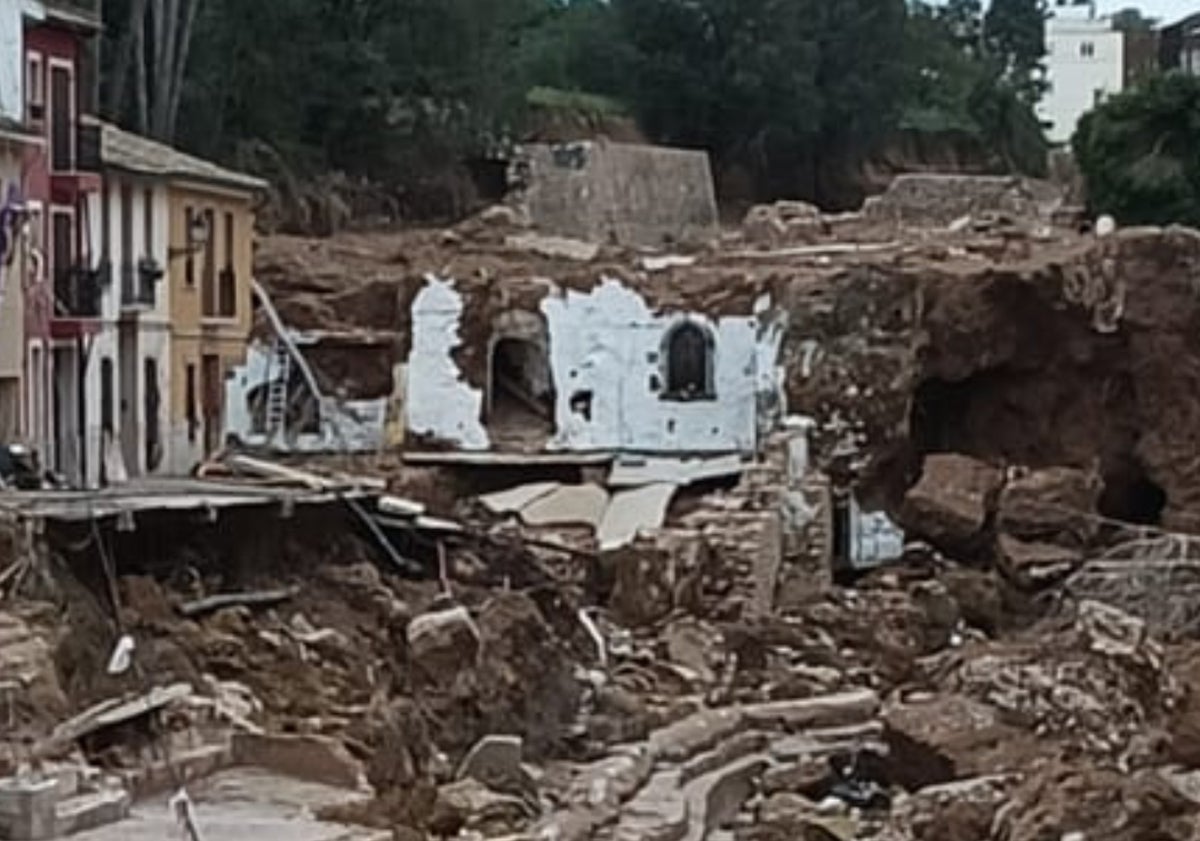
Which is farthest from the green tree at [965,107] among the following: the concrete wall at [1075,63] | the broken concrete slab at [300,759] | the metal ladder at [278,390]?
the broken concrete slab at [300,759]

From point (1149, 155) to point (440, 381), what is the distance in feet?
60.2

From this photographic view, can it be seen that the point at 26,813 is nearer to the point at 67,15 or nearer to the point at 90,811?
the point at 90,811

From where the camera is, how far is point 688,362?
161 ft

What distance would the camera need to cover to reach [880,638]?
42.9m

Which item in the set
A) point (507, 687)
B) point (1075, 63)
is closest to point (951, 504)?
point (507, 687)

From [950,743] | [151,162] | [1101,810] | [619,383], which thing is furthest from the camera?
[619,383]

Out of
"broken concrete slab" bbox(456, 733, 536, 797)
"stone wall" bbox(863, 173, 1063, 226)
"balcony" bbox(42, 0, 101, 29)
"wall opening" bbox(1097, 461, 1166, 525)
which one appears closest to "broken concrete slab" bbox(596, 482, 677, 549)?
"wall opening" bbox(1097, 461, 1166, 525)

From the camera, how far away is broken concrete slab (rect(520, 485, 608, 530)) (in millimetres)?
45062

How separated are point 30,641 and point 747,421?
21081 mm

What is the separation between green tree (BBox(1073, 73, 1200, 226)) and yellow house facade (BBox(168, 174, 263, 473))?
19.7 metres

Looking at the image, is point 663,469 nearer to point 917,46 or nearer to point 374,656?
point 374,656

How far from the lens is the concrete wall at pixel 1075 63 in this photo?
4151 inches

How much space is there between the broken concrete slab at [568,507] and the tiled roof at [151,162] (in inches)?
268

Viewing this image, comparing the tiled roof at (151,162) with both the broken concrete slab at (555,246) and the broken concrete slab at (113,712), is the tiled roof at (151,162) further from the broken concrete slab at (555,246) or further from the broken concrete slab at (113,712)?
the broken concrete slab at (113,712)
